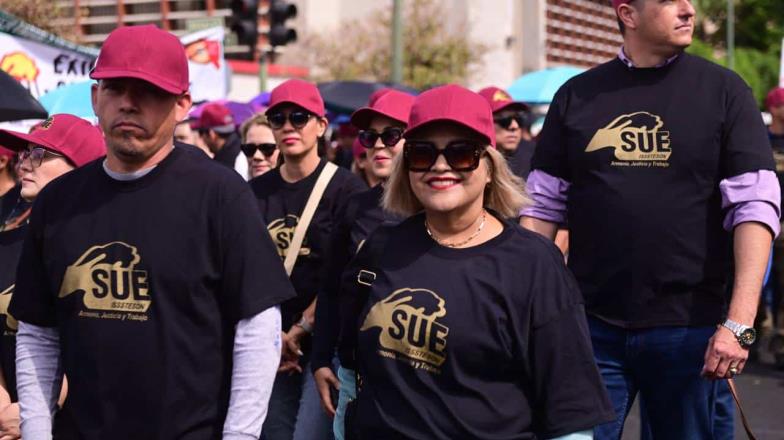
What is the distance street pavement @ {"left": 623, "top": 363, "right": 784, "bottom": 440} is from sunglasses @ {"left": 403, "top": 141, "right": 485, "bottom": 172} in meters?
4.67

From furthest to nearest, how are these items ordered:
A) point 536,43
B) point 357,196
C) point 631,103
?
point 536,43
point 357,196
point 631,103

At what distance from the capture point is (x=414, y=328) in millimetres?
3230

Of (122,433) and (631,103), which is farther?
(631,103)

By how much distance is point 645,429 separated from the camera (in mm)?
4422

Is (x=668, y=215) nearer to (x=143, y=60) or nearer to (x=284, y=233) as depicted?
(x=143, y=60)

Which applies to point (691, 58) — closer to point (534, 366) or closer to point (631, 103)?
point (631, 103)

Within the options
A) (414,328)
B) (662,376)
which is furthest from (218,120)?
(414,328)

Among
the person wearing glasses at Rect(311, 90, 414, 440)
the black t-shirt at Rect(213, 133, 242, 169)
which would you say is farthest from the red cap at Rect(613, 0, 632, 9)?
the black t-shirt at Rect(213, 133, 242, 169)

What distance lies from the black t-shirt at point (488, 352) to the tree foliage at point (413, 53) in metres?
42.3

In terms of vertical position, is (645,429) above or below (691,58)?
below

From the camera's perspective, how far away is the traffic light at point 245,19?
16.0 metres

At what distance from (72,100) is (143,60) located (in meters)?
6.66

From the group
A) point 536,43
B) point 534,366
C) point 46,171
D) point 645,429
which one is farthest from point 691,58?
point 536,43

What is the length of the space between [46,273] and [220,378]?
1.77ft
